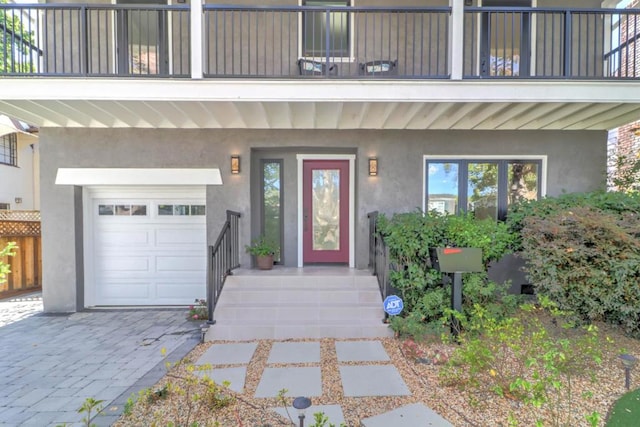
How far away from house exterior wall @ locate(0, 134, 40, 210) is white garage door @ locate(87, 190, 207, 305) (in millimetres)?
7262

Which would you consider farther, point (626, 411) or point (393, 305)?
point (393, 305)

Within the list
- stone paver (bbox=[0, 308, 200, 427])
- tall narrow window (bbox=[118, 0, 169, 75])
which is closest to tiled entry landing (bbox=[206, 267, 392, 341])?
stone paver (bbox=[0, 308, 200, 427])

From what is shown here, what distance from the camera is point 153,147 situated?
18.1 ft

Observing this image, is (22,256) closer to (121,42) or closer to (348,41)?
(121,42)

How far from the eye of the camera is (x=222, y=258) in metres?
4.83

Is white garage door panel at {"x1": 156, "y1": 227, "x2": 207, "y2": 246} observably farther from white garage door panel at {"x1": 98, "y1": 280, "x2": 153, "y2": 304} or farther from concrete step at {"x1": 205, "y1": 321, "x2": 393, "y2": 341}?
concrete step at {"x1": 205, "y1": 321, "x2": 393, "y2": 341}

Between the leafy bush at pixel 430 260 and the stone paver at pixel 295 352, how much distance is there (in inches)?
45.3

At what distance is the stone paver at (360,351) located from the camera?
362 cm

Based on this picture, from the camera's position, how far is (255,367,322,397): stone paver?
294cm

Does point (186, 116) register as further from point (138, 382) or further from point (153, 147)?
point (138, 382)

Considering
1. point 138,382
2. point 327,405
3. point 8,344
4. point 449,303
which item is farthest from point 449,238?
point 8,344

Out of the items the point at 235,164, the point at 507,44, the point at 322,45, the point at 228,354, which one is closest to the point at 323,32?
the point at 322,45

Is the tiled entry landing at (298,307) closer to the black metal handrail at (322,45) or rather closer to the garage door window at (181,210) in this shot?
the garage door window at (181,210)

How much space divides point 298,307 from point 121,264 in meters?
3.78
